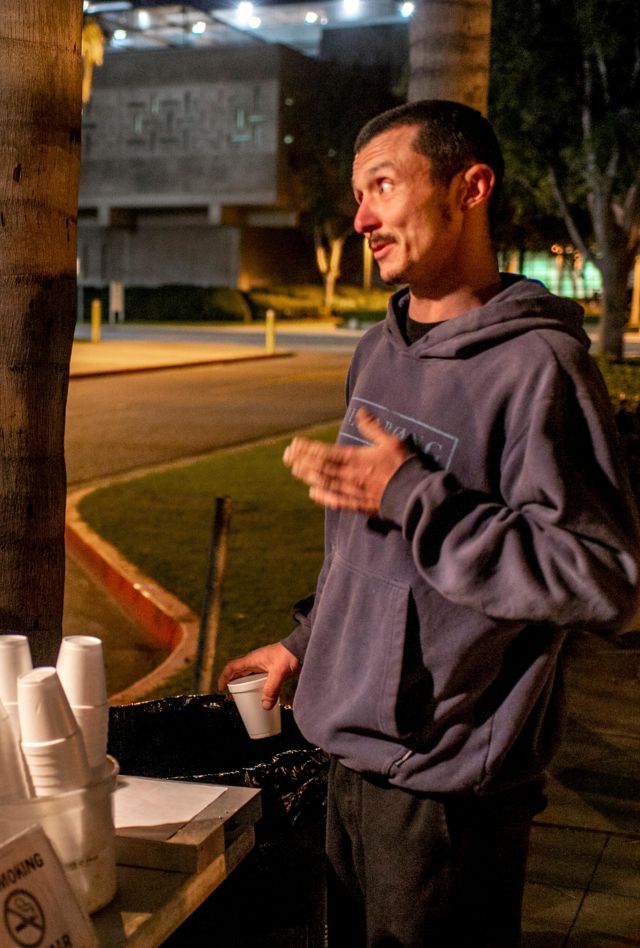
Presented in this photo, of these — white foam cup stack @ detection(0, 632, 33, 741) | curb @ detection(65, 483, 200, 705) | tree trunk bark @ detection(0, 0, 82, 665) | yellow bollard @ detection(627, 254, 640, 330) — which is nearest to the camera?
white foam cup stack @ detection(0, 632, 33, 741)

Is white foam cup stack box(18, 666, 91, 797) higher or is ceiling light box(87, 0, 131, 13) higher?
ceiling light box(87, 0, 131, 13)

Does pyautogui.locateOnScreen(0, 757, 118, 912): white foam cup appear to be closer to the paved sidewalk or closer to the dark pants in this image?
the dark pants

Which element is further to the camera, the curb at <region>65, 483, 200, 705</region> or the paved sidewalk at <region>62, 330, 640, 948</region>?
the curb at <region>65, 483, 200, 705</region>

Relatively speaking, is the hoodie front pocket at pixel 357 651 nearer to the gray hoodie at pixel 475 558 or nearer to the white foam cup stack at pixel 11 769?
the gray hoodie at pixel 475 558

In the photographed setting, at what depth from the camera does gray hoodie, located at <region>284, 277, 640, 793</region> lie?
187 centimetres

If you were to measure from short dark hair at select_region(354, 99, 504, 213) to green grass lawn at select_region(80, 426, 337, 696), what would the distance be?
→ 393cm

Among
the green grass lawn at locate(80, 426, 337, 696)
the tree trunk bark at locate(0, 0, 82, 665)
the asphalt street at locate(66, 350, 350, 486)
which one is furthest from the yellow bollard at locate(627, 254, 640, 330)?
the tree trunk bark at locate(0, 0, 82, 665)

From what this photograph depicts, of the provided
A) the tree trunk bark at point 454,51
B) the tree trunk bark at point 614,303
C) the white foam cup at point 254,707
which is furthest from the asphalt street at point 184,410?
the white foam cup at point 254,707

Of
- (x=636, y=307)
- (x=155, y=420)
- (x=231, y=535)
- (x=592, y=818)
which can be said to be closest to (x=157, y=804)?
(x=592, y=818)

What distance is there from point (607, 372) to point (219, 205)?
39.3 meters

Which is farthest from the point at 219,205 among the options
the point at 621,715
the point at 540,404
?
the point at 540,404

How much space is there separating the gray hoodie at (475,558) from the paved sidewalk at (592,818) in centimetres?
167

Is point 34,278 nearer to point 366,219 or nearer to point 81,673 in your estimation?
point 366,219

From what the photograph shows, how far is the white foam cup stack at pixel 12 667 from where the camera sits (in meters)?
1.81
